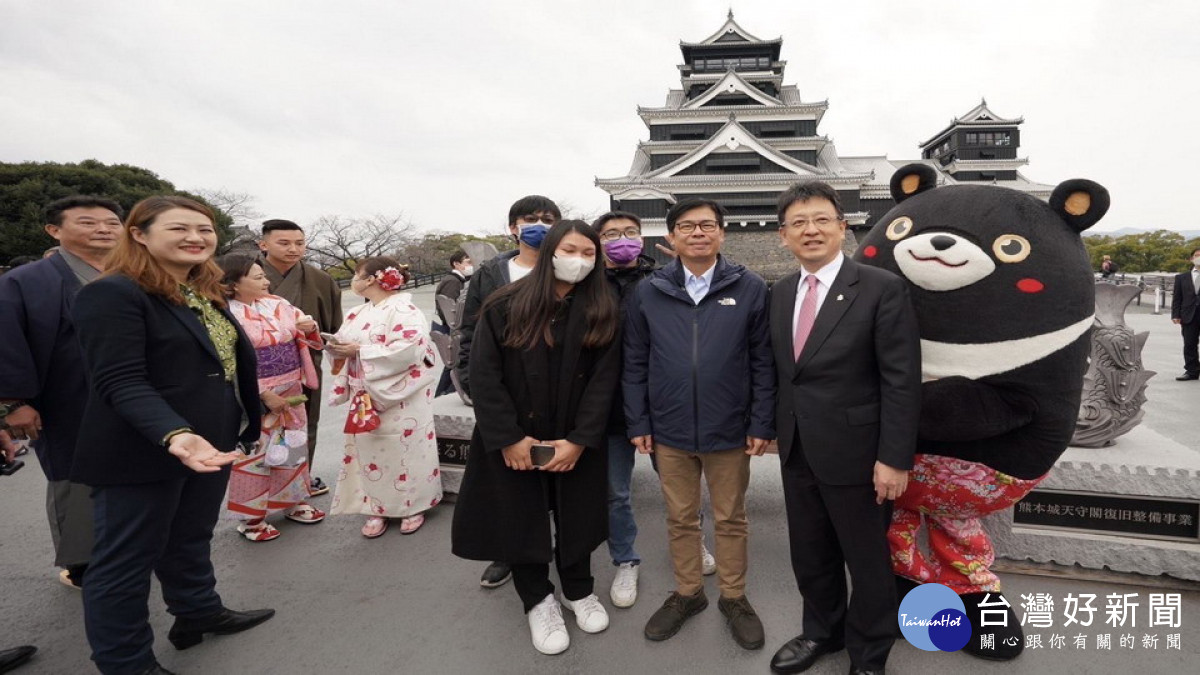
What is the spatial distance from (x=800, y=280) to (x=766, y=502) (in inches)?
78.3

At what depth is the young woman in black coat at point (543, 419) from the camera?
2.08m

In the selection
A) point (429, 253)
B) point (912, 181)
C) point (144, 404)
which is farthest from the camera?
point (429, 253)

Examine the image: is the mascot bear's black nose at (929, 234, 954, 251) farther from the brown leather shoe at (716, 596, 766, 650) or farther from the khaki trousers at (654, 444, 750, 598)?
the brown leather shoe at (716, 596, 766, 650)

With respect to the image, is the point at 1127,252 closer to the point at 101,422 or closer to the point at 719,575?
the point at 719,575

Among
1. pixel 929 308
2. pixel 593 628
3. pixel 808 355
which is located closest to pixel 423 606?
pixel 593 628

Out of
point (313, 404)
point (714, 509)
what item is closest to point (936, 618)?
point (714, 509)

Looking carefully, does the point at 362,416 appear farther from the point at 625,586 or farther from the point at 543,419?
the point at 625,586

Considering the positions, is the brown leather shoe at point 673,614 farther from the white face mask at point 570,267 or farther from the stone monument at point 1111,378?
the stone monument at point 1111,378

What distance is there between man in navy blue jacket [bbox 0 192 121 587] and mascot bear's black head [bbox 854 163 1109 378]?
353 cm

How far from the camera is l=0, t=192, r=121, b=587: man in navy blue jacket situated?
2156 millimetres

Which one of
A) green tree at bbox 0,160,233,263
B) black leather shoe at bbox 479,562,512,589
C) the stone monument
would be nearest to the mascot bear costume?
the stone monument

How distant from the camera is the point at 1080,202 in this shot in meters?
1.78

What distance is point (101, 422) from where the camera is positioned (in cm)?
180

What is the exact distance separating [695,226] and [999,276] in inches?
41.9
